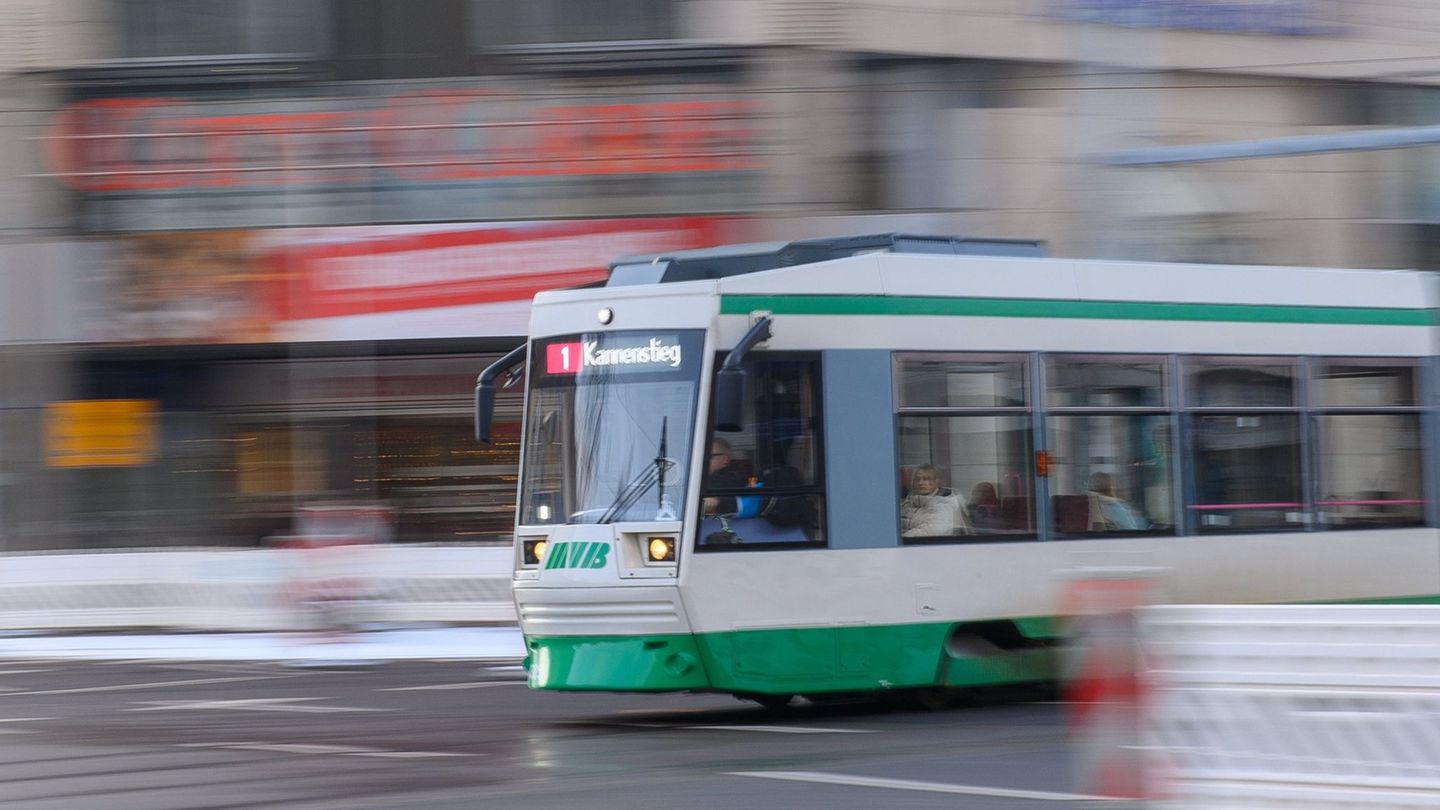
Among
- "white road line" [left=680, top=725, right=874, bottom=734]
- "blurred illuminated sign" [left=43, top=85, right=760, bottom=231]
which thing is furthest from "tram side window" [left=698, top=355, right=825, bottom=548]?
"blurred illuminated sign" [left=43, top=85, right=760, bottom=231]

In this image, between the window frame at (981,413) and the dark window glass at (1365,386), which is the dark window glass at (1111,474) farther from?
the dark window glass at (1365,386)

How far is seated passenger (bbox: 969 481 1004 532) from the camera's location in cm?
1215

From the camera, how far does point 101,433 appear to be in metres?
23.9

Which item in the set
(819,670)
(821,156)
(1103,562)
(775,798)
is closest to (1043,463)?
(1103,562)

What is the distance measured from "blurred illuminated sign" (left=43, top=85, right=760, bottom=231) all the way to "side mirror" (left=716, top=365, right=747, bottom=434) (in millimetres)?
12688

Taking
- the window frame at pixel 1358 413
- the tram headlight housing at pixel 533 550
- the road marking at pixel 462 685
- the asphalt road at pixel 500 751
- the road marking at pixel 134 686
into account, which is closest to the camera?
the asphalt road at pixel 500 751

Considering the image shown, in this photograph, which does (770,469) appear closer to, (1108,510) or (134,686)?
(1108,510)

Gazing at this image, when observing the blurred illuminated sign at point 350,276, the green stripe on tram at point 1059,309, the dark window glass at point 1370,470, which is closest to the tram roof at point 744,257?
the green stripe on tram at point 1059,309

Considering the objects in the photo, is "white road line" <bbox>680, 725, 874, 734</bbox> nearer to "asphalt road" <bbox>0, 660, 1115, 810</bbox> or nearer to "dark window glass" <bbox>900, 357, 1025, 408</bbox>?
"asphalt road" <bbox>0, 660, 1115, 810</bbox>

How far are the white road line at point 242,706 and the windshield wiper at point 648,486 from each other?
8.24 feet

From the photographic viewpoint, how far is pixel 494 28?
23.7 m

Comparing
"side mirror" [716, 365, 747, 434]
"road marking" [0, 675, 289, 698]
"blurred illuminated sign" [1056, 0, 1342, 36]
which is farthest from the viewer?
"blurred illuminated sign" [1056, 0, 1342, 36]

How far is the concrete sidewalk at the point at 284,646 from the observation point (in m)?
17.9

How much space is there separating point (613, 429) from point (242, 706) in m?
3.60
